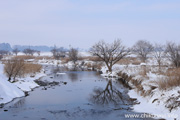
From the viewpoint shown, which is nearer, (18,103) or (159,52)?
(18,103)

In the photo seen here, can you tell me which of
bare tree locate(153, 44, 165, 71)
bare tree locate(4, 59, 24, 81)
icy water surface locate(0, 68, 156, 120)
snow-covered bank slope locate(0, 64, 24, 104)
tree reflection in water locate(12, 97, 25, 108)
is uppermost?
bare tree locate(153, 44, 165, 71)

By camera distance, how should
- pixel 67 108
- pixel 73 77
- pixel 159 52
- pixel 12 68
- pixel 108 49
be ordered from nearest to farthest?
pixel 67 108
pixel 12 68
pixel 73 77
pixel 108 49
pixel 159 52

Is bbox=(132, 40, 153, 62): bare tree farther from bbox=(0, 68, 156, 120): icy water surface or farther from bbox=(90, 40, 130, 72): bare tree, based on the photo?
bbox=(0, 68, 156, 120): icy water surface

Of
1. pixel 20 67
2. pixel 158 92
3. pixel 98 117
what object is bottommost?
pixel 98 117

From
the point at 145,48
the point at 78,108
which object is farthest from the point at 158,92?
the point at 145,48

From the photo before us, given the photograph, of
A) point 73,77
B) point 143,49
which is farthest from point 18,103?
point 143,49

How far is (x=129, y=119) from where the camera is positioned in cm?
1021

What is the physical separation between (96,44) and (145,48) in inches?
1105

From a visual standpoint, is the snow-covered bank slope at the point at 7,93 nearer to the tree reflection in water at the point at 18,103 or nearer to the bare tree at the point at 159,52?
the tree reflection in water at the point at 18,103

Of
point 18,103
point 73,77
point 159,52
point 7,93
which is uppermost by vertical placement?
point 159,52

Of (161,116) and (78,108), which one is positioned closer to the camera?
(161,116)

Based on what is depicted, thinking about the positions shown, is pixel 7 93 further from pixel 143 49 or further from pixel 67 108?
pixel 143 49

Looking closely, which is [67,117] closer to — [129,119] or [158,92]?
[129,119]

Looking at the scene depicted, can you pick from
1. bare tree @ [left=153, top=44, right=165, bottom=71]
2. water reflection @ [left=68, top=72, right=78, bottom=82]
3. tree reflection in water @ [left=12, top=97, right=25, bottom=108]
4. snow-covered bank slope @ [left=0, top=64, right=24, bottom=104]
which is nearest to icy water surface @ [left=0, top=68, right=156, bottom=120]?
tree reflection in water @ [left=12, top=97, right=25, bottom=108]
